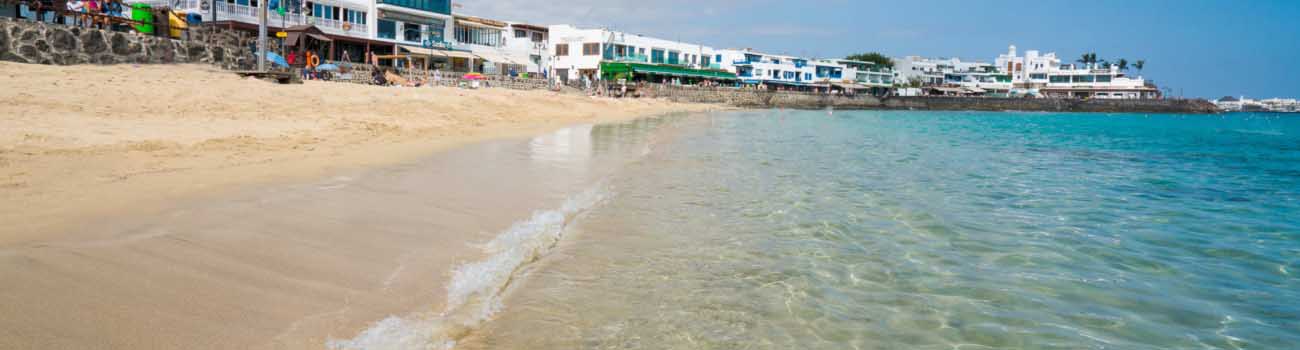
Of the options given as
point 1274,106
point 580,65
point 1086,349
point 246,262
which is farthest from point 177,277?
point 1274,106

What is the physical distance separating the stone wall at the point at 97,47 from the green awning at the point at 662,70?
39.2 meters

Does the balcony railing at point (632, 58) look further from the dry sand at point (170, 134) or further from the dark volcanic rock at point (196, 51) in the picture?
the dry sand at point (170, 134)

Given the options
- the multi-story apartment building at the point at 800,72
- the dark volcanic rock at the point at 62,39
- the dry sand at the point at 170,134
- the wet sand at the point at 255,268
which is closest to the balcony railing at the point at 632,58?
the multi-story apartment building at the point at 800,72

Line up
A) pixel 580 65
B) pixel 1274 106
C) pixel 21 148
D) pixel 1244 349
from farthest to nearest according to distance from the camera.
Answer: pixel 1274 106, pixel 580 65, pixel 21 148, pixel 1244 349

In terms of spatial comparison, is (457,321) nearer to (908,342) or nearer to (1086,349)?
(908,342)

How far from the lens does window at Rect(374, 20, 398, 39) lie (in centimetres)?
4497

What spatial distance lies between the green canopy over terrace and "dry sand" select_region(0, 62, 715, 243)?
4178 centimetres

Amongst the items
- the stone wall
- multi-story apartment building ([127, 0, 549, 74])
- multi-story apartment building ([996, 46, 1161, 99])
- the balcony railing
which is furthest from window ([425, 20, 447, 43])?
multi-story apartment building ([996, 46, 1161, 99])

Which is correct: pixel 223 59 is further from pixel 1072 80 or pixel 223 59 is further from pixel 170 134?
pixel 1072 80

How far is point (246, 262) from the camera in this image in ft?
15.0

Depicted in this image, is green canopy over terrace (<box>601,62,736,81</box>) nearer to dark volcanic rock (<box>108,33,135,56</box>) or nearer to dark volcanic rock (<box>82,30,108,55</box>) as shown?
dark volcanic rock (<box>108,33,135,56</box>)

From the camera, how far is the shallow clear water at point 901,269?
14.2 ft

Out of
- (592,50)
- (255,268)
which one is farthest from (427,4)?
(255,268)

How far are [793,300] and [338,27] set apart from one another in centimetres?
4292
